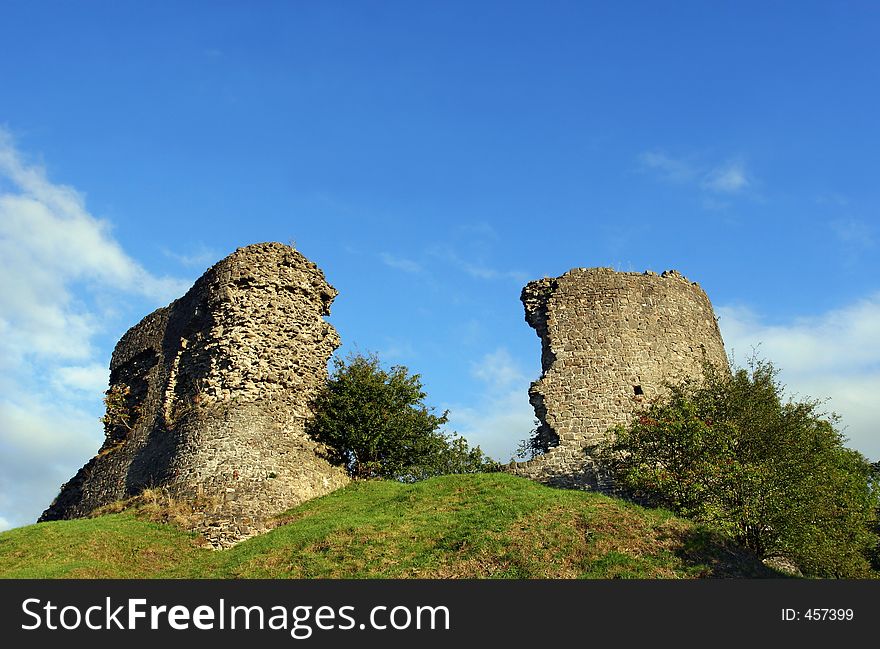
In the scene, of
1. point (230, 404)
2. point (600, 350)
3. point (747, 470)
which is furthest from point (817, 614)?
point (230, 404)

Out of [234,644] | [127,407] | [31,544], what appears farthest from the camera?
[127,407]

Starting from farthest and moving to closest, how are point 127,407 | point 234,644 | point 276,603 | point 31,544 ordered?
1. point 127,407
2. point 31,544
3. point 276,603
4. point 234,644

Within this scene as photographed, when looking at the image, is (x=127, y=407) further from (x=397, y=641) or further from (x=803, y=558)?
(x=803, y=558)

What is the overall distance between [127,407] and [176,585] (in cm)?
1669

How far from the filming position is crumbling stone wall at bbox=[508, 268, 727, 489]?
21250mm

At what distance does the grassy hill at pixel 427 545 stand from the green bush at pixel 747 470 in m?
1.62

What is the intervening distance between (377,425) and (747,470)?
11075mm

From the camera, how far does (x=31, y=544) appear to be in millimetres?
16297

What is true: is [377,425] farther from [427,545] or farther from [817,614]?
[817,614]

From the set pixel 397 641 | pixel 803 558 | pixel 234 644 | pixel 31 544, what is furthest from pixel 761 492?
pixel 31 544

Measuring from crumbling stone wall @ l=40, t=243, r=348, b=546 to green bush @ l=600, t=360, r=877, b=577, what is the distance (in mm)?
9539

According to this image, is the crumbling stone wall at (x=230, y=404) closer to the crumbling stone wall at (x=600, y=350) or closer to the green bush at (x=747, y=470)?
the crumbling stone wall at (x=600, y=350)

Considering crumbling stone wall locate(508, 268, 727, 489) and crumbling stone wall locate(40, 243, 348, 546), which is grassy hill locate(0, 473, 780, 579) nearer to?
crumbling stone wall locate(40, 243, 348, 546)

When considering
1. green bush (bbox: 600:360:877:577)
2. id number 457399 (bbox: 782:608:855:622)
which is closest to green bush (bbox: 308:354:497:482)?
green bush (bbox: 600:360:877:577)
